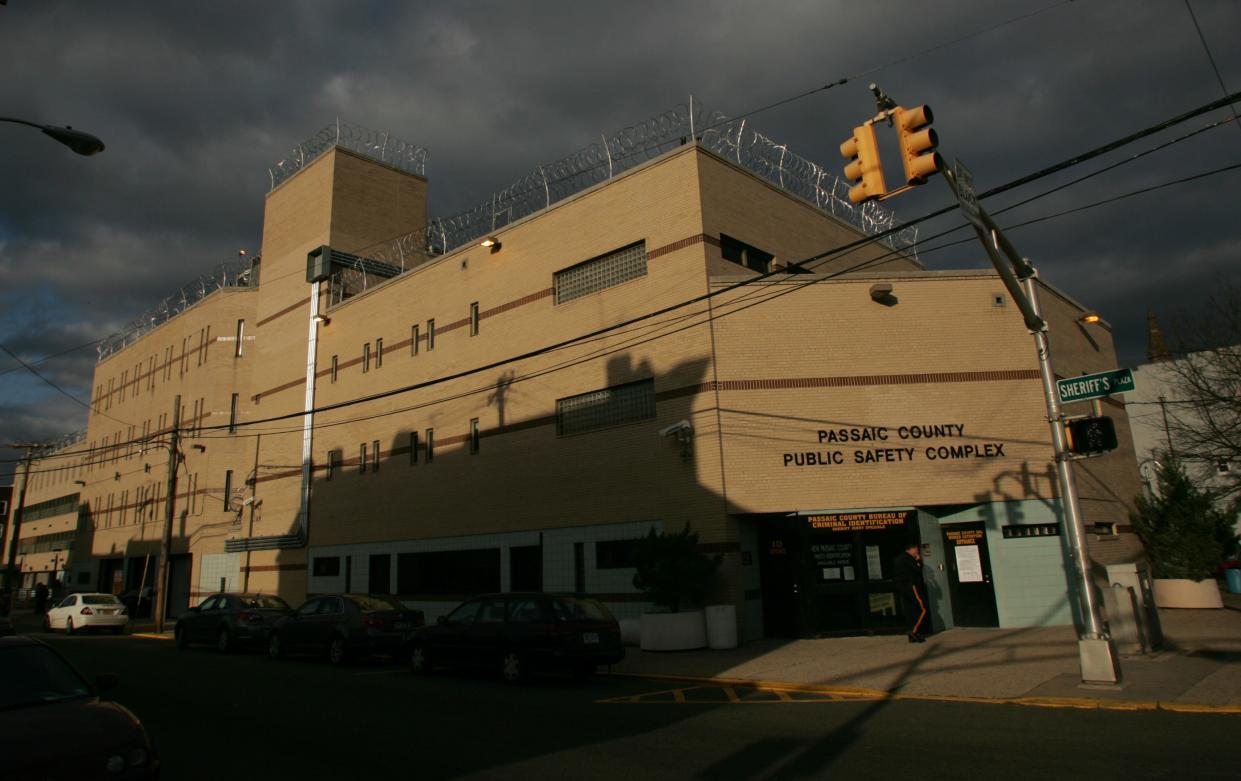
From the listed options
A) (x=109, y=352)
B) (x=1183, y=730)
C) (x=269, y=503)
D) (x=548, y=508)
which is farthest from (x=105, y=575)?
(x=1183, y=730)

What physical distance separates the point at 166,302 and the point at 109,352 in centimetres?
1342

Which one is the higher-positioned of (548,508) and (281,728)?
(548,508)

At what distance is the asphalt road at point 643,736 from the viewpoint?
7391mm

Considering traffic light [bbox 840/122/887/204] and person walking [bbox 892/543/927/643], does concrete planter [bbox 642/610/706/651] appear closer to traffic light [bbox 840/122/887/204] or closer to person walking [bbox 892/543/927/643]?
person walking [bbox 892/543/927/643]

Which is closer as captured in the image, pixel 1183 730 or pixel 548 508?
pixel 1183 730

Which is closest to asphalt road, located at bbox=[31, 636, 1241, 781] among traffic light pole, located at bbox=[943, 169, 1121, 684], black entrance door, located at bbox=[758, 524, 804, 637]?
traffic light pole, located at bbox=[943, 169, 1121, 684]

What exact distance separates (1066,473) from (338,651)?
1451 centimetres

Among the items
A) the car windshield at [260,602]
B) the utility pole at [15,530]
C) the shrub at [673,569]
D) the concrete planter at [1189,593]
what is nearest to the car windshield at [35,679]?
the shrub at [673,569]

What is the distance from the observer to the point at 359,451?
28.9 meters

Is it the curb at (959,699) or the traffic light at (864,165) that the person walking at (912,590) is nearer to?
the curb at (959,699)

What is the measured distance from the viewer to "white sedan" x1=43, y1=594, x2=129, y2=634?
29.1 meters

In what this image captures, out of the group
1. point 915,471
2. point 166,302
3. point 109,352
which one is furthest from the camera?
point 109,352

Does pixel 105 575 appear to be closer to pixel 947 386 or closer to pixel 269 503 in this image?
pixel 269 503

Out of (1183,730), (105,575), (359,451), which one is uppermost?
(359,451)
